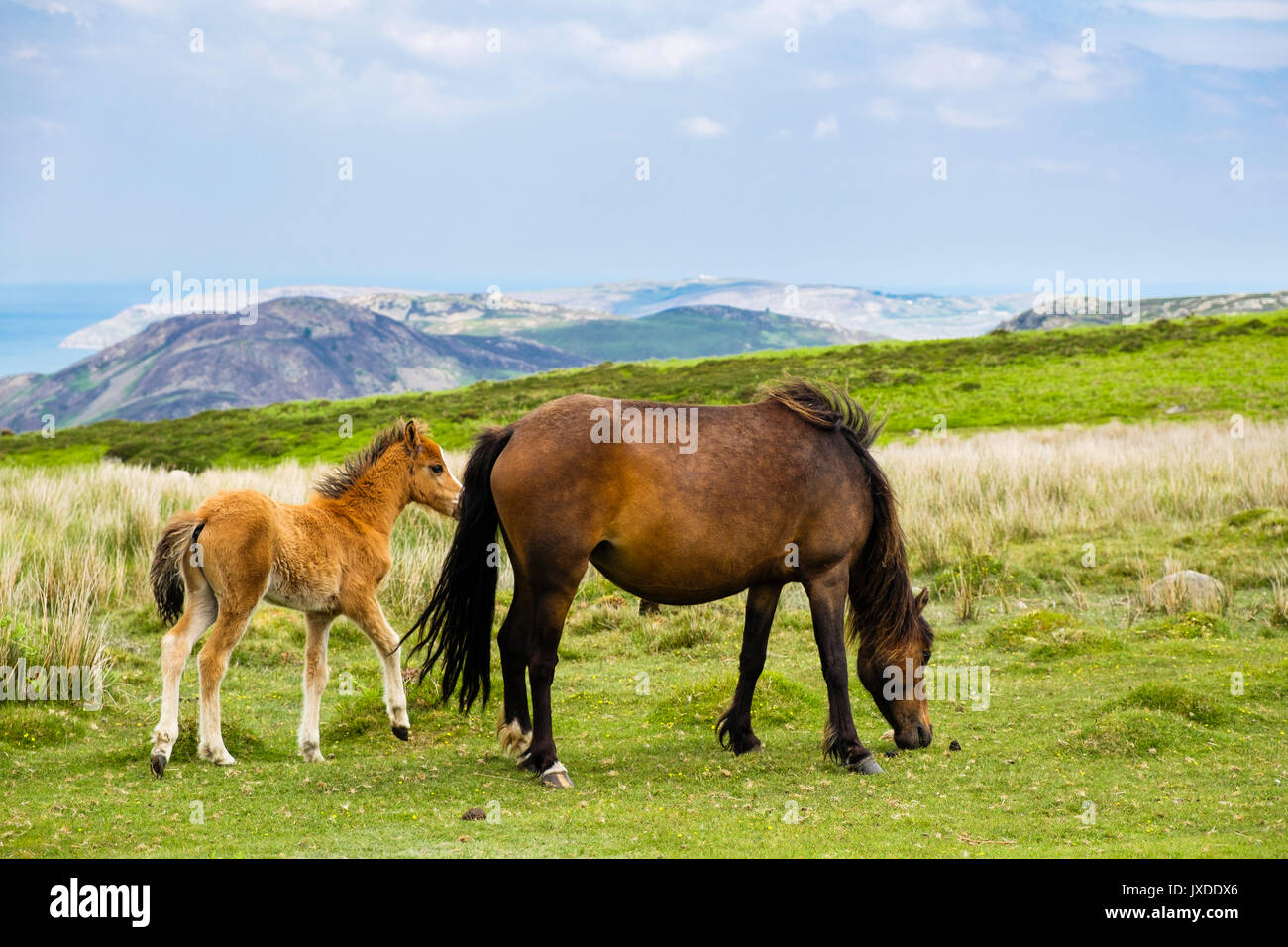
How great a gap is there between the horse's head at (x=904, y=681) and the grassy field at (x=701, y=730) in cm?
22

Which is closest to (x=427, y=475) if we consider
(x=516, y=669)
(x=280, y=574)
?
(x=280, y=574)

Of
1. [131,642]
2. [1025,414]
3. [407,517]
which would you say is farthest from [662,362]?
[131,642]

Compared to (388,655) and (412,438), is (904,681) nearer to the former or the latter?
(388,655)

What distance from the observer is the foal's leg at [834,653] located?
8180 millimetres

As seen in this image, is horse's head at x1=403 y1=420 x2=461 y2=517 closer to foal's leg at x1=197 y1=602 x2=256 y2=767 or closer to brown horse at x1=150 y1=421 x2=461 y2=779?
brown horse at x1=150 y1=421 x2=461 y2=779

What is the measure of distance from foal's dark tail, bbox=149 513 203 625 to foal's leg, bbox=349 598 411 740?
1389mm

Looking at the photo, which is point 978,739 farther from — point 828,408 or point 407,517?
point 407,517

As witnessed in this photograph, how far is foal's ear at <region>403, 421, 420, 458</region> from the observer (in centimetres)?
975

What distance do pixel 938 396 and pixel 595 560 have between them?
144ft

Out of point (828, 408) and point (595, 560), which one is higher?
point (828, 408)

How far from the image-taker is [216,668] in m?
8.11

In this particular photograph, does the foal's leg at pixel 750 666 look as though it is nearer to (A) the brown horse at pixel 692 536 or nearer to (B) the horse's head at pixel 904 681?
(A) the brown horse at pixel 692 536

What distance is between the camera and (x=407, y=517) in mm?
18531

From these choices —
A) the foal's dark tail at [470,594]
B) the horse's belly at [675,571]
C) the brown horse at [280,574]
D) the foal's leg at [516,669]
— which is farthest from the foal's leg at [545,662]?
the brown horse at [280,574]
